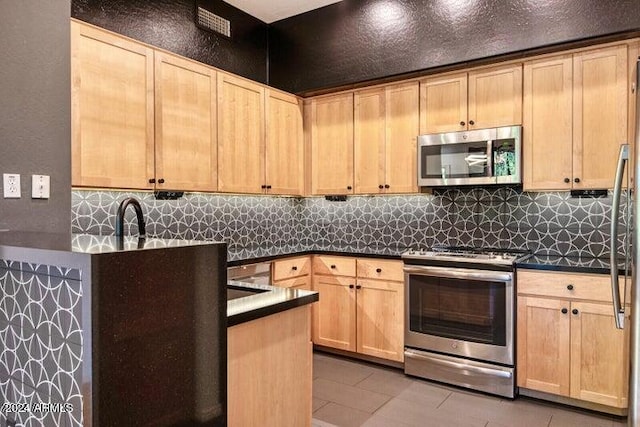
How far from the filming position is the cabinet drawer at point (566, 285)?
2682mm

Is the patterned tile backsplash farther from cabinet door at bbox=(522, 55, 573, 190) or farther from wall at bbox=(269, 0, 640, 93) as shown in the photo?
wall at bbox=(269, 0, 640, 93)

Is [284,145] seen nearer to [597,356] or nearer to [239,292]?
[239,292]

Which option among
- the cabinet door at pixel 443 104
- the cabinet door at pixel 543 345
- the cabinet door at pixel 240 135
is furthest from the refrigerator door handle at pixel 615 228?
the cabinet door at pixel 240 135

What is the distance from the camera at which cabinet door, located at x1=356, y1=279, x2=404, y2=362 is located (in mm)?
3455

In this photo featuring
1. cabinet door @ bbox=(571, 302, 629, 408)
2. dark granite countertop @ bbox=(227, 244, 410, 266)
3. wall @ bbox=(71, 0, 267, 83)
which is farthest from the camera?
dark granite countertop @ bbox=(227, 244, 410, 266)

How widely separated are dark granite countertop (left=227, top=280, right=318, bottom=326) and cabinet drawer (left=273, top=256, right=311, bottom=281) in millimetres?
1696

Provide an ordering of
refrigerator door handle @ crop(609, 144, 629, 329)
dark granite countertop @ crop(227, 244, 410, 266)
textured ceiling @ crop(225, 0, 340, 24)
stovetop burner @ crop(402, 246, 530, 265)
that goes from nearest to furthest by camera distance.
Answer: refrigerator door handle @ crop(609, 144, 629, 329) < stovetop burner @ crop(402, 246, 530, 265) < dark granite countertop @ crop(227, 244, 410, 266) < textured ceiling @ crop(225, 0, 340, 24)

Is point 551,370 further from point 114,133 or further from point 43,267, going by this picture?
point 114,133

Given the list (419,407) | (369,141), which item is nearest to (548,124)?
(369,141)

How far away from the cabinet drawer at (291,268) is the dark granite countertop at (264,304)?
170 centimetres

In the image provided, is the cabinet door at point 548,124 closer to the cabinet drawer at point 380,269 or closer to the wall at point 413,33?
the wall at point 413,33

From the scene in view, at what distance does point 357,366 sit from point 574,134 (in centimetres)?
241

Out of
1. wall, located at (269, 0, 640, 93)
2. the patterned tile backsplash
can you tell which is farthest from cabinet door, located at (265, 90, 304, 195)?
the patterned tile backsplash

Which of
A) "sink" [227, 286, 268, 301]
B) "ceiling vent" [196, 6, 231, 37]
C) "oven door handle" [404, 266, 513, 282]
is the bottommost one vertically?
"oven door handle" [404, 266, 513, 282]
